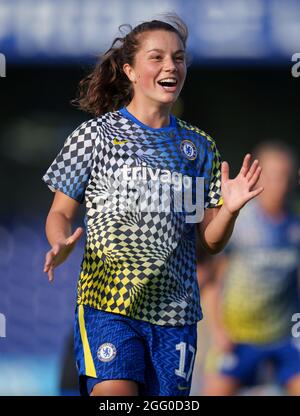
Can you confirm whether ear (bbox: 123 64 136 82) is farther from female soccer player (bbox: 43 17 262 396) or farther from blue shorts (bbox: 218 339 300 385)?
blue shorts (bbox: 218 339 300 385)

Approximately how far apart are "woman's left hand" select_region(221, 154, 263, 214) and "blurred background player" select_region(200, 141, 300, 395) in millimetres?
1999

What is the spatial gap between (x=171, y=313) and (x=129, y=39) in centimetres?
118

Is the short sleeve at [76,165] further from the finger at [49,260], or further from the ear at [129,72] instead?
the finger at [49,260]

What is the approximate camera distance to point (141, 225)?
13.0ft

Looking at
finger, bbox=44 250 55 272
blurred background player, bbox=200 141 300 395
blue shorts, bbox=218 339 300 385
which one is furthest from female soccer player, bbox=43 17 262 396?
blue shorts, bbox=218 339 300 385

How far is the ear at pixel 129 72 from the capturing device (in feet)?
13.7

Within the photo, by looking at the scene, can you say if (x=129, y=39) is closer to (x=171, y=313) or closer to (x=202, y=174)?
(x=202, y=174)

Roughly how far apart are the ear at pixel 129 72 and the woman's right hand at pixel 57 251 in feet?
2.55

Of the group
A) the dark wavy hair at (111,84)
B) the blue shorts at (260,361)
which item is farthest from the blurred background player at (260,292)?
the dark wavy hair at (111,84)

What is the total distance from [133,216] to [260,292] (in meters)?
2.19

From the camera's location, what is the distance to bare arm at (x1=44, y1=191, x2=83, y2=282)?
371 centimetres

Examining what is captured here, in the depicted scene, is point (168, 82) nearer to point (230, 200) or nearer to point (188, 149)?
point (188, 149)

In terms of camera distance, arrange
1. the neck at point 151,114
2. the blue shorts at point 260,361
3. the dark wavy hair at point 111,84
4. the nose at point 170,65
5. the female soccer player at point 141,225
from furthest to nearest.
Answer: the blue shorts at point 260,361
the dark wavy hair at point 111,84
the neck at point 151,114
the nose at point 170,65
the female soccer player at point 141,225
